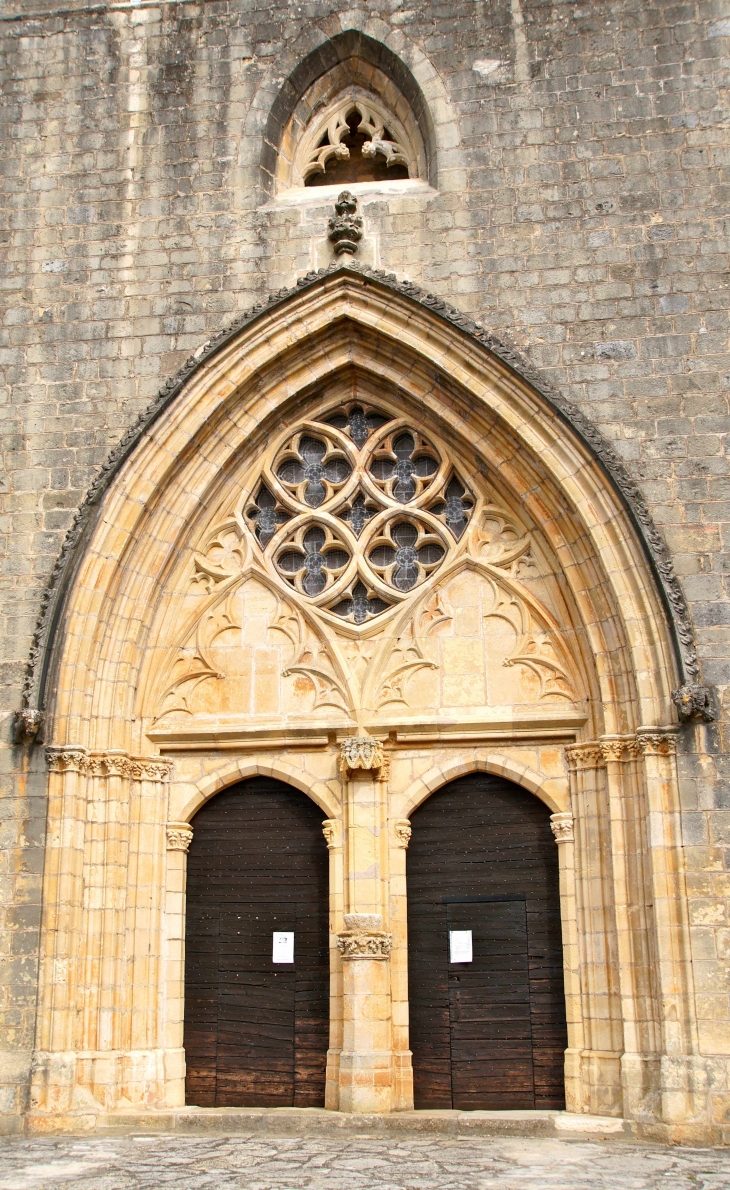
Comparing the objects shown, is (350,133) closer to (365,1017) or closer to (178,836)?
(178,836)

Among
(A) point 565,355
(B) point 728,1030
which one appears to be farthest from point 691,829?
(A) point 565,355

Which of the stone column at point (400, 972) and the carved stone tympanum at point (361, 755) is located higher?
the carved stone tympanum at point (361, 755)

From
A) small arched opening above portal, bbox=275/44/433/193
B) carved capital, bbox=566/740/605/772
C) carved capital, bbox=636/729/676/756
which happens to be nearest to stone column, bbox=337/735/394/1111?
carved capital, bbox=566/740/605/772

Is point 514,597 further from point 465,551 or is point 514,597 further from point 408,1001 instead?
point 408,1001

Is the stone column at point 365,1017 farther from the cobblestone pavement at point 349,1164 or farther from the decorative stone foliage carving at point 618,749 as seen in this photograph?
the decorative stone foliage carving at point 618,749

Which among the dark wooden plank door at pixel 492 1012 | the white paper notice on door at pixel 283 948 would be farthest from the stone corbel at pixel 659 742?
the white paper notice on door at pixel 283 948

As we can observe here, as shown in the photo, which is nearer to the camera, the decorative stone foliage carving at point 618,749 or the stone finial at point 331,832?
the decorative stone foliage carving at point 618,749

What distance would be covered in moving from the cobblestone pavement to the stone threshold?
0.19 metres

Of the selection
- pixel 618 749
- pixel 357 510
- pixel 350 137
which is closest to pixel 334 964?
pixel 618 749

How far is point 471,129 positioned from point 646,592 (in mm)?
4203

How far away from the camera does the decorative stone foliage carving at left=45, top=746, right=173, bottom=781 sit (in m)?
9.44

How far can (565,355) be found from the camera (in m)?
9.88

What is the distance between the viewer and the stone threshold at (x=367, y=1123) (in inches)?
342

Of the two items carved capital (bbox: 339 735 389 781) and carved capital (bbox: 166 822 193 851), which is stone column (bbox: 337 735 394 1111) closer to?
carved capital (bbox: 339 735 389 781)
